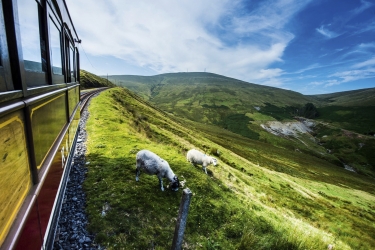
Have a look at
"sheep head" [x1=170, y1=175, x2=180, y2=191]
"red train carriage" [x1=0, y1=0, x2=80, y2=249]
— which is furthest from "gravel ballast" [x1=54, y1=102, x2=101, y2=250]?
"sheep head" [x1=170, y1=175, x2=180, y2=191]

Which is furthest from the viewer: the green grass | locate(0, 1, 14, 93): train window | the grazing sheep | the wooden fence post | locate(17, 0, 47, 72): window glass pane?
the green grass

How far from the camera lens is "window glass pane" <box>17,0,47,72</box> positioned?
10.0 ft

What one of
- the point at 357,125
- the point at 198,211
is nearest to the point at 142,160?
the point at 198,211

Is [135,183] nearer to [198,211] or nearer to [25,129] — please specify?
[198,211]

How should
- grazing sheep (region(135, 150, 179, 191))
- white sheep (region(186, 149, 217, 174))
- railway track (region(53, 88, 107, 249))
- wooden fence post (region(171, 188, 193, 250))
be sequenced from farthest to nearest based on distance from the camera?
white sheep (region(186, 149, 217, 174)), grazing sheep (region(135, 150, 179, 191)), railway track (region(53, 88, 107, 249)), wooden fence post (region(171, 188, 193, 250))

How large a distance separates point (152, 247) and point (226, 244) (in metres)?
3.45

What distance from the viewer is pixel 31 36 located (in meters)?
3.58

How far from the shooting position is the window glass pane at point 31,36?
3051 mm

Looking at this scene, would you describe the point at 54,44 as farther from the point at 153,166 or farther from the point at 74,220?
the point at 153,166

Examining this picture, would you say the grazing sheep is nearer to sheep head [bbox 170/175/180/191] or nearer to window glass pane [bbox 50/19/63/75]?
sheep head [bbox 170/175/180/191]

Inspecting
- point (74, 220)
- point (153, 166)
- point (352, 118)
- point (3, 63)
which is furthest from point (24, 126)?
point (352, 118)

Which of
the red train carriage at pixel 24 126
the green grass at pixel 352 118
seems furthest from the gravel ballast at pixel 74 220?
the green grass at pixel 352 118

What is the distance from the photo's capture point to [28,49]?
336 centimetres

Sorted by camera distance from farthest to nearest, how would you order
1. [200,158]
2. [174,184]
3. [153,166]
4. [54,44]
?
[200,158] < [174,184] < [153,166] < [54,44]
